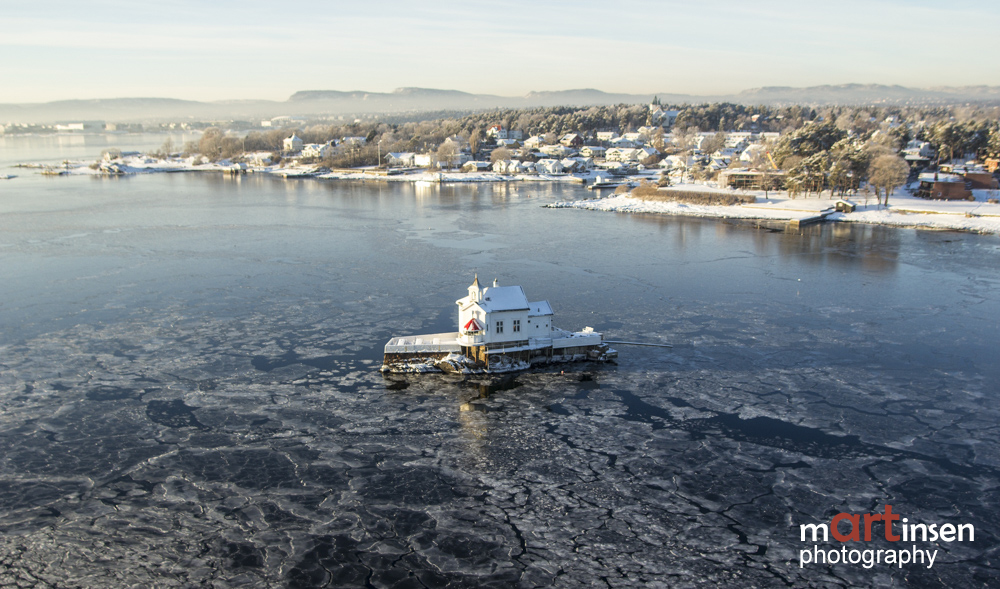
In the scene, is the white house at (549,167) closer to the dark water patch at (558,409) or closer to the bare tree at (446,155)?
the bare tree at (446,155)

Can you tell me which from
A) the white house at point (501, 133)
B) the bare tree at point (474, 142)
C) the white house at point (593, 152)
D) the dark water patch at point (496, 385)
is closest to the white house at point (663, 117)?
the white house at point (501, 133)

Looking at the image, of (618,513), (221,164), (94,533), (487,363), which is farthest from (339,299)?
(221,164)

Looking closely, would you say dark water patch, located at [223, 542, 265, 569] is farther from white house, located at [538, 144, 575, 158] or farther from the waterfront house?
the waterfront house

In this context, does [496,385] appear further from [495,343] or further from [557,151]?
[557,151]

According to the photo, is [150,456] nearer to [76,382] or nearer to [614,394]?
[76,382]

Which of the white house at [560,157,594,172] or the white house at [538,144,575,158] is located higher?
the white house at [538,144,575,158]

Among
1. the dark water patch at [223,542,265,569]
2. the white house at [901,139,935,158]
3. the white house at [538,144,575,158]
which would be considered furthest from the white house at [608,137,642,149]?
the dark water patch at [223,542,265,569]
